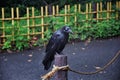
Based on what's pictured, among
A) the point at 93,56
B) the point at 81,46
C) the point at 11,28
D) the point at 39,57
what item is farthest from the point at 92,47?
the point at 11,28

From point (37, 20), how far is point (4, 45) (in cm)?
187

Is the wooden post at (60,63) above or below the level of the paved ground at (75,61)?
above

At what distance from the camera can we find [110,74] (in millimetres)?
8086

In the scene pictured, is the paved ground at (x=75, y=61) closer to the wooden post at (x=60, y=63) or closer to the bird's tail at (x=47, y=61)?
the bird's tail at (x=47, y=61)

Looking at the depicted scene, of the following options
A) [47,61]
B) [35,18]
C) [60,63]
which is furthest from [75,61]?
[60,63]

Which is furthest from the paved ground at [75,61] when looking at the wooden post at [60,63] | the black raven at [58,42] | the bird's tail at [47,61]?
the wooden post at [60,63]

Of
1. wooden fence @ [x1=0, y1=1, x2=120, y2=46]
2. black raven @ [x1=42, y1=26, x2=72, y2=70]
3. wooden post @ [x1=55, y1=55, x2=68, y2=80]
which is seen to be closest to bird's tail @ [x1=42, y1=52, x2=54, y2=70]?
black raven @ [x1=42, y1=26, x2=72, y2=70]

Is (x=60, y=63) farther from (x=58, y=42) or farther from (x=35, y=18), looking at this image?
(x=35, y=18)

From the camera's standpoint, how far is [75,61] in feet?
30.7

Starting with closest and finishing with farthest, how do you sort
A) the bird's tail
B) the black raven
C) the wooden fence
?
the bird's tail, the black raven, the wooden fence

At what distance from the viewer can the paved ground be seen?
807cm

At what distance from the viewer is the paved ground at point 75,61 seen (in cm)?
807

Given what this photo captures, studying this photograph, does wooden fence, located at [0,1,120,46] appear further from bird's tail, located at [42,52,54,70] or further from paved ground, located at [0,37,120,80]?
bird's tail, located at [42,52,54,70]

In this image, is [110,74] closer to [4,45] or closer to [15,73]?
[15,73]
